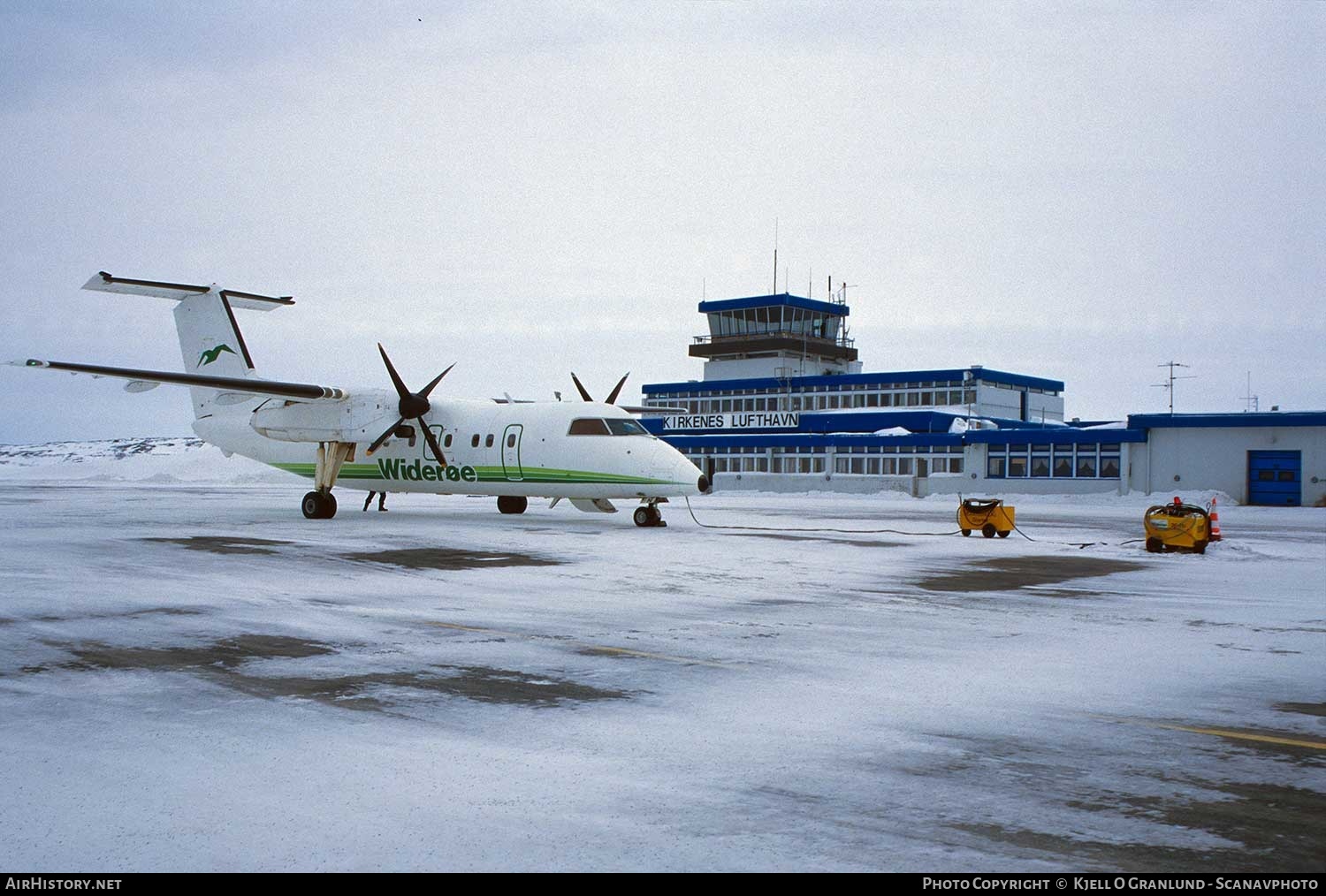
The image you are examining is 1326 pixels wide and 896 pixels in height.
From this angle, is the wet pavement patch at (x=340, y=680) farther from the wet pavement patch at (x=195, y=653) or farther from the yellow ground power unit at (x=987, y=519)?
the yellow ground power unit at (x=987, y=519)

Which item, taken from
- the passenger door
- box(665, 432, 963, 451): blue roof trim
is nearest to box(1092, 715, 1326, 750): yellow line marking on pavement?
the passenger door

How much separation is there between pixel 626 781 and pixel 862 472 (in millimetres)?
66643

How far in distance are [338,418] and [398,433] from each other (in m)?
1.74

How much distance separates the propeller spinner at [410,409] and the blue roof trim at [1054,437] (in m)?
42.5

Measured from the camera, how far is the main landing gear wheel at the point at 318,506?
2936 cm

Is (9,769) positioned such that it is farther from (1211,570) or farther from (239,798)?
(1211,570)

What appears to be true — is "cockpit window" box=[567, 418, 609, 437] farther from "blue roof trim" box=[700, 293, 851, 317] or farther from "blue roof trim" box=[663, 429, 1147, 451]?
"blue roof trim" box=[700, 293, 851, 317]

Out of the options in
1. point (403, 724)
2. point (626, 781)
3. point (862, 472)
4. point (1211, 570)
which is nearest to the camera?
point (626, 781)

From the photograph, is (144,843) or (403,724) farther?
(403,724)

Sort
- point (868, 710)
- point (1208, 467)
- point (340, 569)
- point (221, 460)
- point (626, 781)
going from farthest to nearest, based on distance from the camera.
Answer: point (221, 460)
point (1208, 467)
point (340, 569)
point (868, 710)
point (626, 781)

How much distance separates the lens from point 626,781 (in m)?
5.43

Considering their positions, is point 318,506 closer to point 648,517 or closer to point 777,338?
point 648,517

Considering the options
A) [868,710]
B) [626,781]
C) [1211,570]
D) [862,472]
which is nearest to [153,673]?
[626,781]

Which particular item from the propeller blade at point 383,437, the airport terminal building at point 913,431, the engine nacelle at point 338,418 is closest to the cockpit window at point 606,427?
the propeller blade at point 383,437
